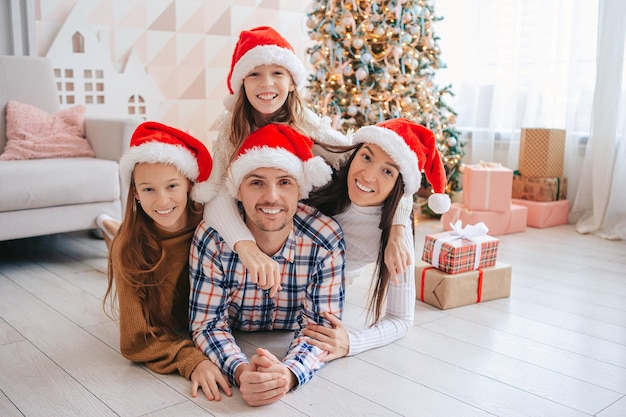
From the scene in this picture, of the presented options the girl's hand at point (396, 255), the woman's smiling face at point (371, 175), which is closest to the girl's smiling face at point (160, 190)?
the woman's smiling face at point (371, 175)

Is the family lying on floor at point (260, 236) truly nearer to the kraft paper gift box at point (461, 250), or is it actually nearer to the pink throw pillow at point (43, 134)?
the kraft paper gift box at point (461, 250)

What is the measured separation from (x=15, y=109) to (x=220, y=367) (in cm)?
198

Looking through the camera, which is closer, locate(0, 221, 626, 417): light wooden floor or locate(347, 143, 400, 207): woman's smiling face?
locate(0, 221, 626, 417): light wooden floor

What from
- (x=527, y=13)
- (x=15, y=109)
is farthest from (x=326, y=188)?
(x=527, y=13)

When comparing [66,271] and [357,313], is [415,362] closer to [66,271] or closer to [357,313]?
[357,313]

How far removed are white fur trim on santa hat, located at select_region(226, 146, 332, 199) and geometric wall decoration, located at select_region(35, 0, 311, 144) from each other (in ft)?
7.82

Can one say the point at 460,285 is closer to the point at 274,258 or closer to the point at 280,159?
the point at 274,258

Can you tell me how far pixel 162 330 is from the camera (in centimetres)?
170

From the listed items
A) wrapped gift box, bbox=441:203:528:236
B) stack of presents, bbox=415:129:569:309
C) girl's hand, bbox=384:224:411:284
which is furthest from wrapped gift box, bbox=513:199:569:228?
girl's hand, bbox=384:224:411:284

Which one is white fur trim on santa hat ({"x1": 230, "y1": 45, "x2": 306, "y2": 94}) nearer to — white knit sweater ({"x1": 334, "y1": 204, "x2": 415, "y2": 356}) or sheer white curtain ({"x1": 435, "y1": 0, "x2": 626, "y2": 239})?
white knit sweater ({"x1": 334, "y1": 204, "x2": 415, "y2": 356})

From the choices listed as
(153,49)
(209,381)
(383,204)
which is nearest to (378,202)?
(383,204)

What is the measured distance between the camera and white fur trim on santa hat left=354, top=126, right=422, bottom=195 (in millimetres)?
1656

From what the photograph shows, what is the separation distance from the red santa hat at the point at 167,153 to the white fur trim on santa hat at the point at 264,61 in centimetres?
32

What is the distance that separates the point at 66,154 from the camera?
2.87 meters
